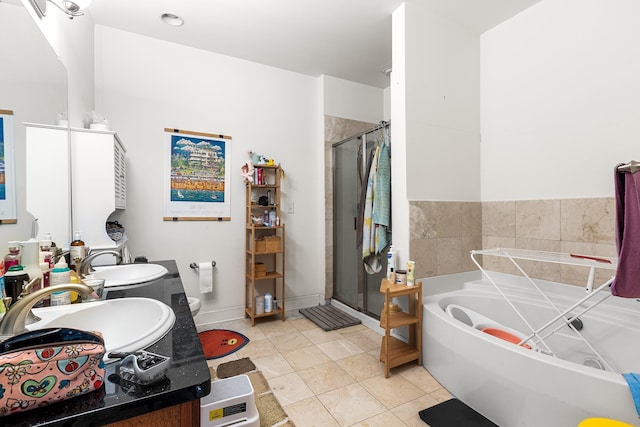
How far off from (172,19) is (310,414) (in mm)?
2949

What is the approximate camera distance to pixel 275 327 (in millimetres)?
2738

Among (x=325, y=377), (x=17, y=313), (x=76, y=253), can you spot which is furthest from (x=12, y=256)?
(x=325, y=377)

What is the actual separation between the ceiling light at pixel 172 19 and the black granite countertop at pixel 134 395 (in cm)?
251

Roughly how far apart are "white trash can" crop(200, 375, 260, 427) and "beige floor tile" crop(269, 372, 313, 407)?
0.75 m

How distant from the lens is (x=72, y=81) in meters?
1.73

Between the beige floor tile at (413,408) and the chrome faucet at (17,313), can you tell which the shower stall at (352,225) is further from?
the chrome faucet at (17,313)

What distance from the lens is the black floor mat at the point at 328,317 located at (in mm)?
2725

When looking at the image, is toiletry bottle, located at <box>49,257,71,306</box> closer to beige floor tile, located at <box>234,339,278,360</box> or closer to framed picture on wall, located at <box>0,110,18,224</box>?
framed picture on wall, located at <box>0,110,18,224</box>

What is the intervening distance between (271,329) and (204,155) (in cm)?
173

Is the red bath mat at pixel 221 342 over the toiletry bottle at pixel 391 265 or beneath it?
beneath

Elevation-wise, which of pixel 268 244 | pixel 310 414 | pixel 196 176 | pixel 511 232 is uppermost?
pixel 196 176

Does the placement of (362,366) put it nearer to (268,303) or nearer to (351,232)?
(268,303)

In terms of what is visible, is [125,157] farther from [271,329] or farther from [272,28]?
[271,329]

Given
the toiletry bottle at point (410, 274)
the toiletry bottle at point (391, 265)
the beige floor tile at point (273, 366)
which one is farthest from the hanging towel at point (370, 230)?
the beige floor tile at point (273, 366)
